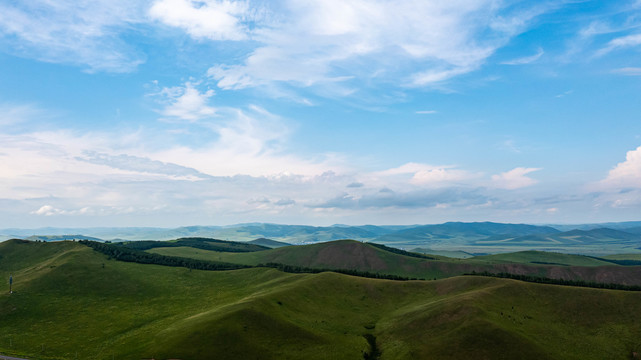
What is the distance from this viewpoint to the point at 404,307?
406 feet

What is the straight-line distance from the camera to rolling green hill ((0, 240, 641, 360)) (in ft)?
280

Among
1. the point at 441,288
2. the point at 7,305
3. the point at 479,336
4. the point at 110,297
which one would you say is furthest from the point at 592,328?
the point at 7,305

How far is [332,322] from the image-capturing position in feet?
356

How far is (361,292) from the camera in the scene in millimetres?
137500

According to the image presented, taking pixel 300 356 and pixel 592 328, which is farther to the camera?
pixel 592 328

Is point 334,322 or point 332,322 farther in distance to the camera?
point 334,322

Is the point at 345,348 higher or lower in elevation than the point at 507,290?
lower

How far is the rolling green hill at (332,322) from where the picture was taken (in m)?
85.4

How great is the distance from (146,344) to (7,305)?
280 feet

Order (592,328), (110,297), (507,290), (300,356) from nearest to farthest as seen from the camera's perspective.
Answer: (300,356)
(592,328)
(507,290)
(110,297)

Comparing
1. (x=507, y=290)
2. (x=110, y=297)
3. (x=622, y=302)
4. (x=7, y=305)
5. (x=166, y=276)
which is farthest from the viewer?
(x=166, y=276)

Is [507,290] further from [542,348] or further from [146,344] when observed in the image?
[146,344]

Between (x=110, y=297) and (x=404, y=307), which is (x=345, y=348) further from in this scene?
(x=110, y=297)

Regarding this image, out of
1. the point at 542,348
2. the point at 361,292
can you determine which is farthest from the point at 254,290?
the point at 542,348
